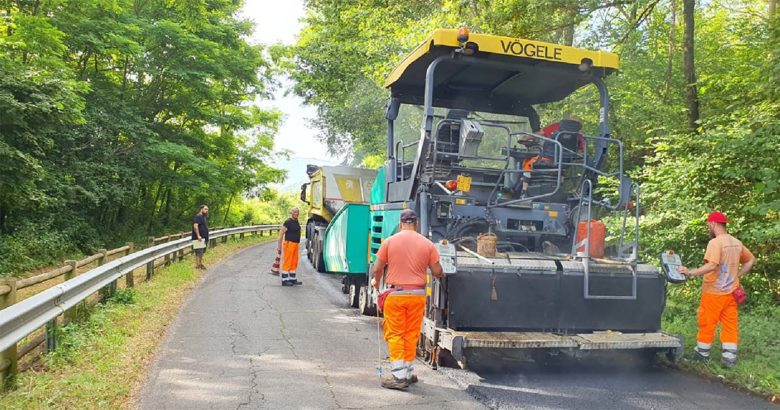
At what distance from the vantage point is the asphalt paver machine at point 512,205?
542 cm

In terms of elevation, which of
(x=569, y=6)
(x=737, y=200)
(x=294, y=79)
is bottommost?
(x=737, y=200)

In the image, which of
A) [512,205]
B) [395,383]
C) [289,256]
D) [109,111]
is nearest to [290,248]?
[289,256]

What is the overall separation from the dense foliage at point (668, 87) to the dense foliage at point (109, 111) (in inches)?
159

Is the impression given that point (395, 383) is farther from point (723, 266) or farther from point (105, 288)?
point (105, 288)

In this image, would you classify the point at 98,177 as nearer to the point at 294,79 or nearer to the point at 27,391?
the point at 294,79

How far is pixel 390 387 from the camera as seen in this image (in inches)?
193

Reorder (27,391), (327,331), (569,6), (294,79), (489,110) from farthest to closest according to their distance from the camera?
(294,79) < (569,6) < (489,110) < (327,331) < (27,391)

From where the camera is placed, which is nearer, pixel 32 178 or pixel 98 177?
pixel 32 178

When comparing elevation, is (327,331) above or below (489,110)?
below

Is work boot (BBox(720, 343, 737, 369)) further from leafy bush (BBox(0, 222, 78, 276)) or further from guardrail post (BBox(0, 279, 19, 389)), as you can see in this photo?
leafy bush (BBox(0, 222, 78, 276))

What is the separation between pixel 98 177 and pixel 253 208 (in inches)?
985

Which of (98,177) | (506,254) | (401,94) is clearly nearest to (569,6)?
(401,94)

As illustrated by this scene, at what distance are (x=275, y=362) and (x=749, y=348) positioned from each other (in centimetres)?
485

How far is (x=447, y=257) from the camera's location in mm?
5262
